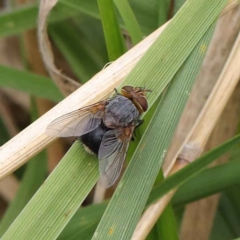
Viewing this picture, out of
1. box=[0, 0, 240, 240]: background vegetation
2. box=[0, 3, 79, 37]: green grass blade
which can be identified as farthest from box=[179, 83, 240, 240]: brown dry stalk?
box=[0, 3, 79, 37]: green grass blade

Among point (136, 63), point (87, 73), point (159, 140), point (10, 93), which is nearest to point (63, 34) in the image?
point (87, 73)

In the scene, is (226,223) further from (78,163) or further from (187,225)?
(78,163)

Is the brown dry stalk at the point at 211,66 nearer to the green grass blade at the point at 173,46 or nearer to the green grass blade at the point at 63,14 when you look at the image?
the green grass blade at the point at 63,14

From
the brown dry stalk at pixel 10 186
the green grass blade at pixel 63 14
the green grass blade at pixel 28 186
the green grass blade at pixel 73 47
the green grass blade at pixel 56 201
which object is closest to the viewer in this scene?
the green grass blade at pixel 56 201

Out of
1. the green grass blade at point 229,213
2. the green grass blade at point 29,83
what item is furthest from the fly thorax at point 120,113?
the green grass blade at point 229,213

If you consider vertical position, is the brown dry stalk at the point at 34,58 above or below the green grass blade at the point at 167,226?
above

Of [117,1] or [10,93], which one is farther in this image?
[10,93]
